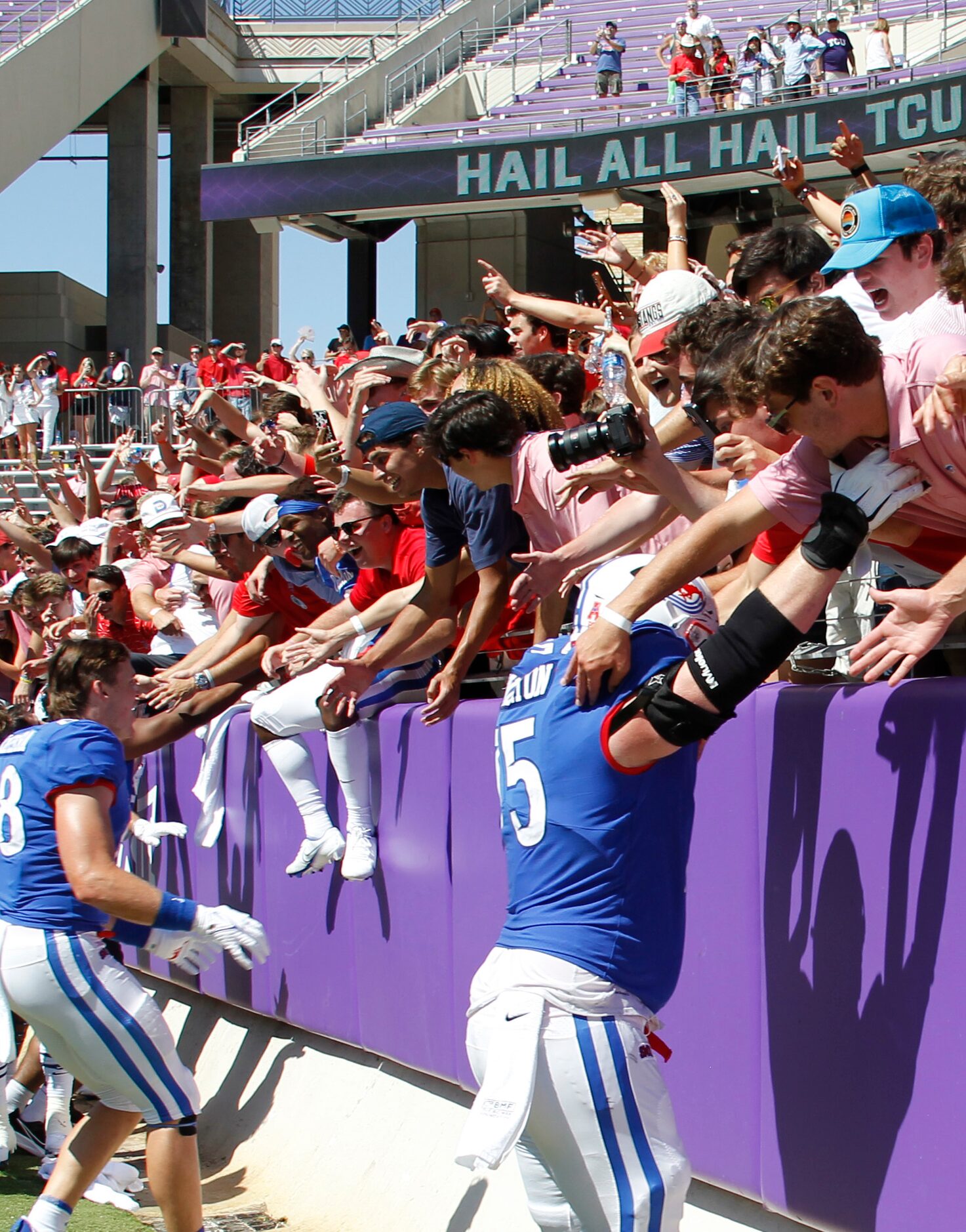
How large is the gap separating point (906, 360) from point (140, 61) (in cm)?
3571

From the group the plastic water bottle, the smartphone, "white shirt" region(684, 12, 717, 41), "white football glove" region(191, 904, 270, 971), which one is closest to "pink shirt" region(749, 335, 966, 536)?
the smartphone

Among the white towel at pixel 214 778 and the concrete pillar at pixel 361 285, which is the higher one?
the concrete pillar at pixel 361 285

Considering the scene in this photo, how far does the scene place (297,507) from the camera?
687 cm

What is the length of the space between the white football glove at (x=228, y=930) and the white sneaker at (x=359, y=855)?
34.9 inches

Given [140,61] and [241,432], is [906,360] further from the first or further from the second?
[140,61]

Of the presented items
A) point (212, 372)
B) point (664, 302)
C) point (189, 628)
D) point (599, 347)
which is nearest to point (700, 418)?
point (664, 302)

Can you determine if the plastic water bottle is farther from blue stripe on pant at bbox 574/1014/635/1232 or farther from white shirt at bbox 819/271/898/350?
blue stripe on pant at bbox 574/1014/635/1232

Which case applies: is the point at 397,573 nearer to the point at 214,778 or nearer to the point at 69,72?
the point at 214,778

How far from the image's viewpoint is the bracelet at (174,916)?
16.1 ft

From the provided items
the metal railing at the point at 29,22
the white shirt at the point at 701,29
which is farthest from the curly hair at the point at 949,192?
the metal railing at the point at 29,22

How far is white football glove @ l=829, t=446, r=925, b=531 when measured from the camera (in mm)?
3082

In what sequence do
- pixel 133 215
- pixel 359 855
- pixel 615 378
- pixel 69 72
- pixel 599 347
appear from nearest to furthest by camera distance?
1. pixel 615 378
2. pixel 359 855
3. pixel 599 347
4. pixel 69 72
5. pixel 133 215

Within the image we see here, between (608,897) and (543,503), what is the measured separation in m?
1.87

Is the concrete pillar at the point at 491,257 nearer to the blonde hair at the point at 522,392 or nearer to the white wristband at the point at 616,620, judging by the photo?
the blonde hair at the point at 522,392
